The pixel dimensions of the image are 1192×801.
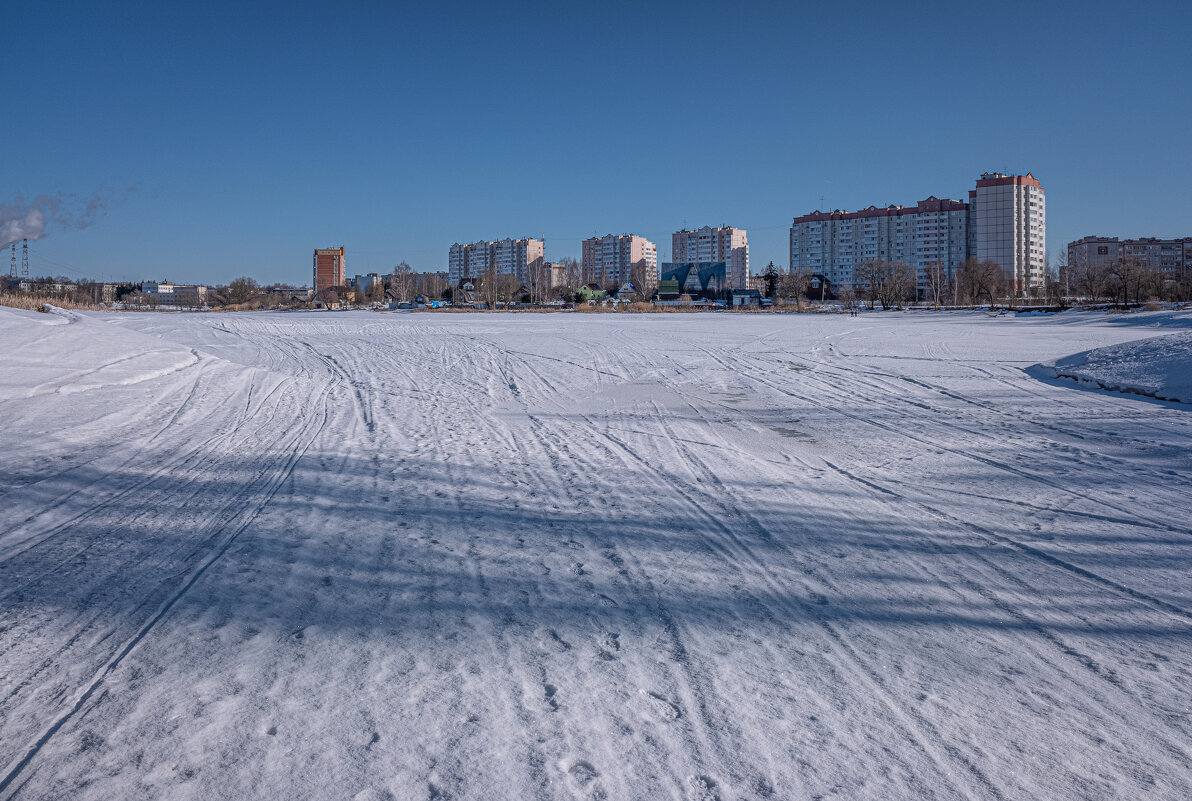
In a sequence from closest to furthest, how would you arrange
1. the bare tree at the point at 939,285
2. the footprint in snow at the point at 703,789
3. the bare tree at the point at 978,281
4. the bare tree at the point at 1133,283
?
the footprint in snow at the point at 703,789 < the bare tree at the point at 1133,283 < the bare tree at the point at 978,281 < the bare tree at the point at 939,285

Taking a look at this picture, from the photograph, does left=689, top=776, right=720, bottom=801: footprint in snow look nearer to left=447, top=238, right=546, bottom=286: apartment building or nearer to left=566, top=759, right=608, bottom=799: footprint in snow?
left=566, top=759, right=608, bottom=799: footprint in snow

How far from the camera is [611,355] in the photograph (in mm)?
17078

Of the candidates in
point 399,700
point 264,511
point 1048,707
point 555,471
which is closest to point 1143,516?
point 1048,707

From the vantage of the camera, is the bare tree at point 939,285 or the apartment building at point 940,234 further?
the apartment building at point 940,234

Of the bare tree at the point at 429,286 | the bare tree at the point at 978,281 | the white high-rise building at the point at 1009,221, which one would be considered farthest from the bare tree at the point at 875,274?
the bare tree at the point at 429,286

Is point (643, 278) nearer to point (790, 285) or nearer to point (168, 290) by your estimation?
point (790, 285)

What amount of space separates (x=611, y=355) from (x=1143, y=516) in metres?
12.9

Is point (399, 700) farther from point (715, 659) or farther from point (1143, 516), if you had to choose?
point (1143, 516)

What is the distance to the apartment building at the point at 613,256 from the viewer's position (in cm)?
17538

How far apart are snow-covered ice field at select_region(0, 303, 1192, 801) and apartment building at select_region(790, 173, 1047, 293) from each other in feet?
370

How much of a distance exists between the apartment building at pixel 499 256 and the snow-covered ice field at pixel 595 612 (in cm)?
17119

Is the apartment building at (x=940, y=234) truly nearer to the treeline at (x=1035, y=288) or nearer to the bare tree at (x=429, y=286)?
the treeline at (x=1035, y=288)

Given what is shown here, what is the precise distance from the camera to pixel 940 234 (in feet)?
417

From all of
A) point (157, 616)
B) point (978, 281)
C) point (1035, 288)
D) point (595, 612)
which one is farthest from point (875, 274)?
point (157, 616)
